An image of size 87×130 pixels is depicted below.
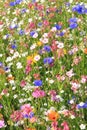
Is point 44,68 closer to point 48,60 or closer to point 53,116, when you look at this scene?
point 48,60

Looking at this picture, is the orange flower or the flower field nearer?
the orange flower

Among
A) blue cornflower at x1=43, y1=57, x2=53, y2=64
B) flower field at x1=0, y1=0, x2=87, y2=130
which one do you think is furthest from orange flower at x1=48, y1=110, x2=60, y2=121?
blue cornflower at x1=43, y1=57, x2=53, y2=64

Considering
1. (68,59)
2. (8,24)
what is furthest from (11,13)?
(68,59)

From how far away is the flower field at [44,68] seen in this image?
126 inches

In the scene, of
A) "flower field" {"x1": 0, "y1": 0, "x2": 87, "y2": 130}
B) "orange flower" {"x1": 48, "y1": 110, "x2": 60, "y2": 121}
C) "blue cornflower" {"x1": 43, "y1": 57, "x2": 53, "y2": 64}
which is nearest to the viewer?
"orange flower" {"x1": 48, "y1": 110, "x2": 60, "y2": 121}

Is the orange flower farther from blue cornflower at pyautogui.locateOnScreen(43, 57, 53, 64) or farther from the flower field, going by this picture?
blue cornflower at pyautogui.locateOnScreen(43, 57, 53, 64)

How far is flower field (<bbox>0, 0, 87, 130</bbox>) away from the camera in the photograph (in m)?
3.20

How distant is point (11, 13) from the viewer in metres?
6.28

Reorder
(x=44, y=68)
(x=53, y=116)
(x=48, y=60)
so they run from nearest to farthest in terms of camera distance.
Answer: (x=53, y=116), (x=48, y=60), (x=44, y=68)

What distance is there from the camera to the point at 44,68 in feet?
13.9

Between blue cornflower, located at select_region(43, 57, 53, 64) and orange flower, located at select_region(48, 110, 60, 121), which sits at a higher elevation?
blue cornflower, located at select_region(43, 57, 53, 64)

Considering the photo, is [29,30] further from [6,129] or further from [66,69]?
[6,129]

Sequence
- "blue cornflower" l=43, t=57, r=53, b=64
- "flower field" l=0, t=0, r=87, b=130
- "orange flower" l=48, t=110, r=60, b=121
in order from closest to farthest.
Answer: "orange flower" l=48, t=110, r=60, b=121 < "flower field" l=0, t=0, r=87, b=130 < "blue cornflower" l=43, t=57, r=53, b=64

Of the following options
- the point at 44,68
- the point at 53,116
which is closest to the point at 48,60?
the point at 44,68
